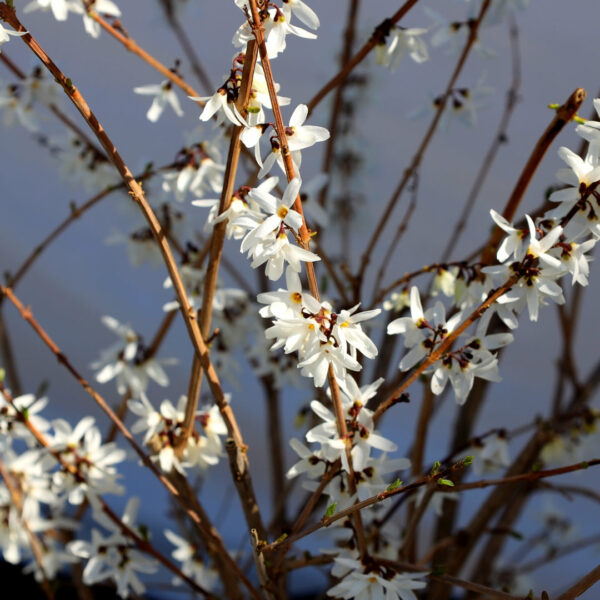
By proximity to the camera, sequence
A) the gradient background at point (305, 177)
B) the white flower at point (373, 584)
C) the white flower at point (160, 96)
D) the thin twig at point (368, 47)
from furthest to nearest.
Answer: the gradient background at point (305, 177)
the white flower at point (160, 96)
the thin twig at point (368, 47)
the white flower at point (373, 584)

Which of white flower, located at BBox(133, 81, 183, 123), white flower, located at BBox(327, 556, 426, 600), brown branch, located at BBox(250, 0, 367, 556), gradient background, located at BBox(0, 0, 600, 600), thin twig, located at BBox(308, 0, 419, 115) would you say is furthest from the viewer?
gradient background, located at BBox(0, 0, 600, 600)

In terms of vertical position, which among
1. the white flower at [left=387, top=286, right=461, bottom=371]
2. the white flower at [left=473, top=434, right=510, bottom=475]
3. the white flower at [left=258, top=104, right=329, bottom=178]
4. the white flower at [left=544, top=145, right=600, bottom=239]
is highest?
the white flower at [left=258, top=104, right=329, bottom=178]

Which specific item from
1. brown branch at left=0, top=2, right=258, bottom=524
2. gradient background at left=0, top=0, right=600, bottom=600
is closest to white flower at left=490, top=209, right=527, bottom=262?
brown branch at left=0, top=2, right=258, bottom=524

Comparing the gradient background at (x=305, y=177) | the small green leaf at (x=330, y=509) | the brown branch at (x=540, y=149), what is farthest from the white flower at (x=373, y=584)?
the gradient background at (x=305, y=177)

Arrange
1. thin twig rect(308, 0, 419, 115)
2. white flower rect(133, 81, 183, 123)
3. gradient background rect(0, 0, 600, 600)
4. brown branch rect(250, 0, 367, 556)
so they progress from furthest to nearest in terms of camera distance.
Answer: gradient background rect(0, 0, 600, 600) → white flower rect(133, 81, 183, 123) → thin twig rect(308, 0, 419, 115) → brown branch rect(250, 0, 367, 556)

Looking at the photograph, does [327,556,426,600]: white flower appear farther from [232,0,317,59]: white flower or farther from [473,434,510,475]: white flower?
[232,0,317,59]: white flower

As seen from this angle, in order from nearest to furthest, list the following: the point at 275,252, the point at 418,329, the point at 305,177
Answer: the point at 275,252, the point at 418,329, the point at 305,177

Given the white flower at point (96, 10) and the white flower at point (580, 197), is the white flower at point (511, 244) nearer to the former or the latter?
the white flower at point (580, 197)

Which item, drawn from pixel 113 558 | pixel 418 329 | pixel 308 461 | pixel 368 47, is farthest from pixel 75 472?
pixel 368 47

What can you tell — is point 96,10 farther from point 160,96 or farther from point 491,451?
point 491,451

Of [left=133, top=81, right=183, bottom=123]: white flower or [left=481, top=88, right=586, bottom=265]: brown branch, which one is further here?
[left=133, top=81, right=183, bottom=123]: white flower

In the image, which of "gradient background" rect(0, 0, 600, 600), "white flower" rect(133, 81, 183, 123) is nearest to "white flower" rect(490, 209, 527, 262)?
"white flower" rect(133, 81, 183, 123)

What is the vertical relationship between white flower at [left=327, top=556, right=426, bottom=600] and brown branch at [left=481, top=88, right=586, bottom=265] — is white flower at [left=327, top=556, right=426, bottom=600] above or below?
below
